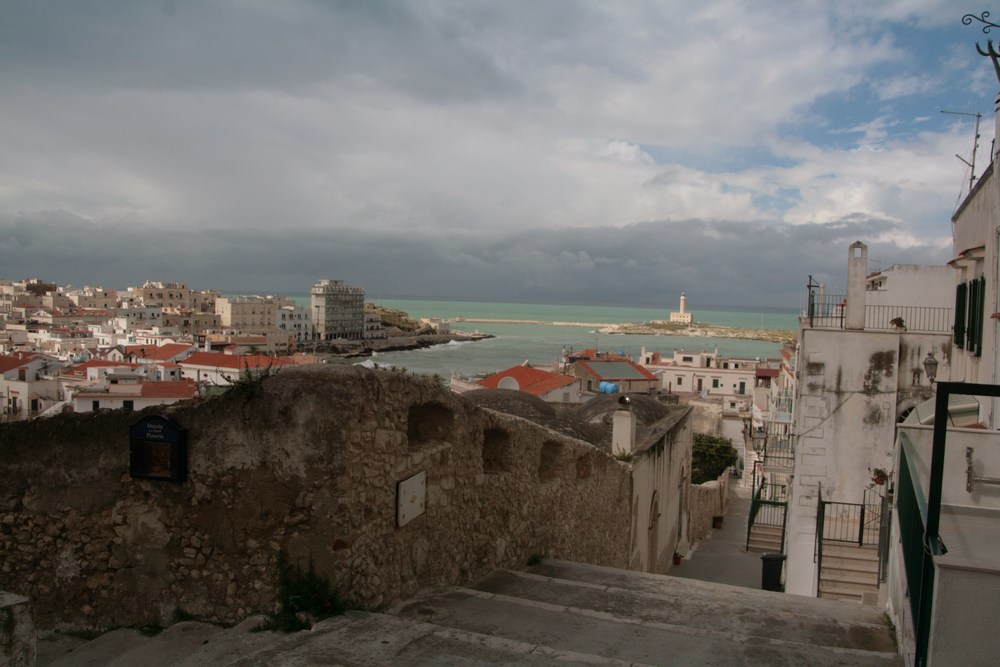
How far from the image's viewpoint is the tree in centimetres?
3884

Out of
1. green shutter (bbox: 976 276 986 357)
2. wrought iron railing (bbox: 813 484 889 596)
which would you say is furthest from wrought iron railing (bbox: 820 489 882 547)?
green shutter (bbox: 976 276 986 357)

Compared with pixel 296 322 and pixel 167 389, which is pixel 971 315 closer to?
pixel 167 389

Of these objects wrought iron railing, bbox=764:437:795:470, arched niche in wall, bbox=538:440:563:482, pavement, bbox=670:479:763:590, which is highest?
arched niche in wall, bbox=538:440:563:482

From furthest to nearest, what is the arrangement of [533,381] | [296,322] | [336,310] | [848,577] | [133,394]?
1. [336,310]
2. [296,322]
3. [533,381]
4. [133,394]
5. [848,577]

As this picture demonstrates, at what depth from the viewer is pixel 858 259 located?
51.4 ft

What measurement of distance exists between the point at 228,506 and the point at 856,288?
14.6 m

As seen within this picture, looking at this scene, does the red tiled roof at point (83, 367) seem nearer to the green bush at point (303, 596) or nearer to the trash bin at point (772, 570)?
the trash bin at point (772, 570)

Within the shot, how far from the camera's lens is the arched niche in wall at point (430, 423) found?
671 centimetres

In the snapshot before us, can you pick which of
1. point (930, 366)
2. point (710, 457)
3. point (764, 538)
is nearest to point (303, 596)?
point (930, 366)

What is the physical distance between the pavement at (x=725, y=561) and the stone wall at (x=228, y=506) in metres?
11.8

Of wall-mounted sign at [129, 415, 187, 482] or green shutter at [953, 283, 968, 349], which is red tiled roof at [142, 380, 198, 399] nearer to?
wall-mounted sign at [129, 415, 187, 482]

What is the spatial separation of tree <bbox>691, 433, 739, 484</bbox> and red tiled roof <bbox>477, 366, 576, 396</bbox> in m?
8.18

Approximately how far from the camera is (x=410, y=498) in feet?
19.6

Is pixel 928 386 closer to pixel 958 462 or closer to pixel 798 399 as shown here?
pixel 798 399
